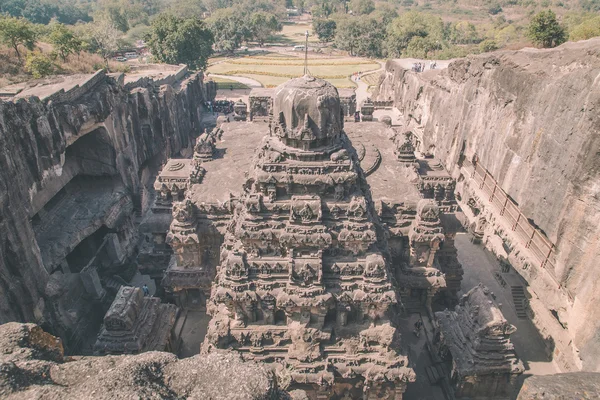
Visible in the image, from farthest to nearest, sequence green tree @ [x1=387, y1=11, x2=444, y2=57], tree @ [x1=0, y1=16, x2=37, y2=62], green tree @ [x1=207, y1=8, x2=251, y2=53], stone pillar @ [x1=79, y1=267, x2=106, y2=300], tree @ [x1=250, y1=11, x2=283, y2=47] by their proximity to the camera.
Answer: tree @ [x1=250, y1=11, x2=283, y2=47] → green tree @ [x1=207, y1=8, x2=251, y2=53] → green tree @ [x1=387, y1=11, x2=444, y2=57] → tree @ [x1=0, y1=16, x2=37, y2=62] → stone pillar @ [x1=79, y1=267, x2=106, y2=300]

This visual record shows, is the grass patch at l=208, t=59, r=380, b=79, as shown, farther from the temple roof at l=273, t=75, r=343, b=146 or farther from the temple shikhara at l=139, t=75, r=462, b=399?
the temple shikhara at l=139, t=75, r=462, b=399

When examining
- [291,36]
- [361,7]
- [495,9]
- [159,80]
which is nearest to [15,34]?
[159,80]

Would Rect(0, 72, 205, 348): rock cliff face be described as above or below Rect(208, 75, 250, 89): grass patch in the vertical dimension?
above

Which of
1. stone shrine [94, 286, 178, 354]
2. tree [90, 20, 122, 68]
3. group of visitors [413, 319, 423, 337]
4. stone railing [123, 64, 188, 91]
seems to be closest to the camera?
stone shrine [94, 286, 178, 354]

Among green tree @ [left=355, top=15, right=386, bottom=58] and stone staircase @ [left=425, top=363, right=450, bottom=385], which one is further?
green tree @ [left=355, top=15, right=386, bottom=58]

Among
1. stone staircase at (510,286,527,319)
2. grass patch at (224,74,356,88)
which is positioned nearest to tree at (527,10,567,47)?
stone staircase at (510,286,527,319)

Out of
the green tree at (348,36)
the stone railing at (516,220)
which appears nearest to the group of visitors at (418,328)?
the stone railing at (516,220)
